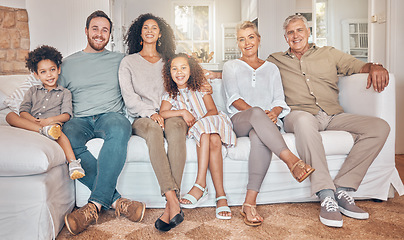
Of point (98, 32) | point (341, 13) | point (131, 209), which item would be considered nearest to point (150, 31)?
point (98, 32)

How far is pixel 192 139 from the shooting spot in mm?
2004

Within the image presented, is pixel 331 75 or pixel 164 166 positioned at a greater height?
pixel 331 75

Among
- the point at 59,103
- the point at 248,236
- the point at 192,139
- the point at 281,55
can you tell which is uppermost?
the point at 281,55

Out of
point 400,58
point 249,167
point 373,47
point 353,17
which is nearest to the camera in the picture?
point 249,167

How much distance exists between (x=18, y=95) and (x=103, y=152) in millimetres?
781

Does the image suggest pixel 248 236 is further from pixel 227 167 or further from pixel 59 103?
pixel 59 103

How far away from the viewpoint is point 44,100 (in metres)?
2.07

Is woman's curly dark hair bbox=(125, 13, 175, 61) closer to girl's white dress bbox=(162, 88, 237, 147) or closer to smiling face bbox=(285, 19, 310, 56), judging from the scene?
girl's white dress bbox=(162, 88, 237, 147)

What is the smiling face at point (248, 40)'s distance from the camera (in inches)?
91.7

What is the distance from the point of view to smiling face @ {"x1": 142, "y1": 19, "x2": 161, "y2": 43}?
2.38 metres

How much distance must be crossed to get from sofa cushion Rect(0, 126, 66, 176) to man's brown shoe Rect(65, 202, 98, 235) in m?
0.25

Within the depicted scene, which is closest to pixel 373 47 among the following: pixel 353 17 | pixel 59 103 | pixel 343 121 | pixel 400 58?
pixel 400 58

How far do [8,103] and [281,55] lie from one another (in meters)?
1.82

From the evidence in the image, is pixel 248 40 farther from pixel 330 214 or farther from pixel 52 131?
pixel 52 131
